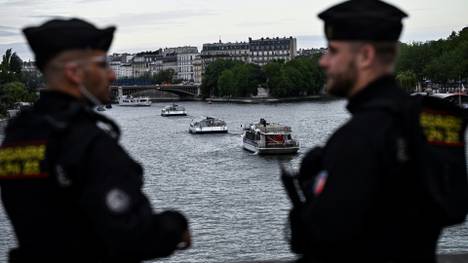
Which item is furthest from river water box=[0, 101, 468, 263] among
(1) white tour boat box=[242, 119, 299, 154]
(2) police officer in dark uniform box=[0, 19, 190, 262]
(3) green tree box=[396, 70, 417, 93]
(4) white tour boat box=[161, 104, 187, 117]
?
(3) green tree box=[396, 70, 417, 93]

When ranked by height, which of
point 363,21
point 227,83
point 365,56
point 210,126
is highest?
point 363,21

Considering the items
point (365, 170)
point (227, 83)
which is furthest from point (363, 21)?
point (227, 83)

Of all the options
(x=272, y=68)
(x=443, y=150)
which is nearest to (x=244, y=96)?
(x=272, y=68)

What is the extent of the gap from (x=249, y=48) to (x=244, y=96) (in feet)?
188

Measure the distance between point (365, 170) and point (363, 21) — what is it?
52 centimetres

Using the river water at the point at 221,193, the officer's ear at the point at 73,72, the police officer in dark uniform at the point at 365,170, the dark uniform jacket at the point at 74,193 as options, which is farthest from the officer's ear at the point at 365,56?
the river water at the point at 221,193

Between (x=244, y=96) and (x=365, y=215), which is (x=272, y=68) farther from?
(x=365, y=215)

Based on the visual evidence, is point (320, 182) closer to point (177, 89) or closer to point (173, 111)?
point (173, 111)

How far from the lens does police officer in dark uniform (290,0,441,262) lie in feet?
9.18

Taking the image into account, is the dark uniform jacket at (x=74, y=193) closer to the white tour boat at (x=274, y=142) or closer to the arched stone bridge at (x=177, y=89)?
the white tour boat at (x=274, y=142)

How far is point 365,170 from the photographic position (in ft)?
9.12

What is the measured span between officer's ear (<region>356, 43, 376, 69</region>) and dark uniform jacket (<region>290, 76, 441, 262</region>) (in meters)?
0.06

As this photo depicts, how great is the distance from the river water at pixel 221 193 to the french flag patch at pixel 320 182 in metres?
14.0

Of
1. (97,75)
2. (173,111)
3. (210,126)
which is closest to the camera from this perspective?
(97,75)
